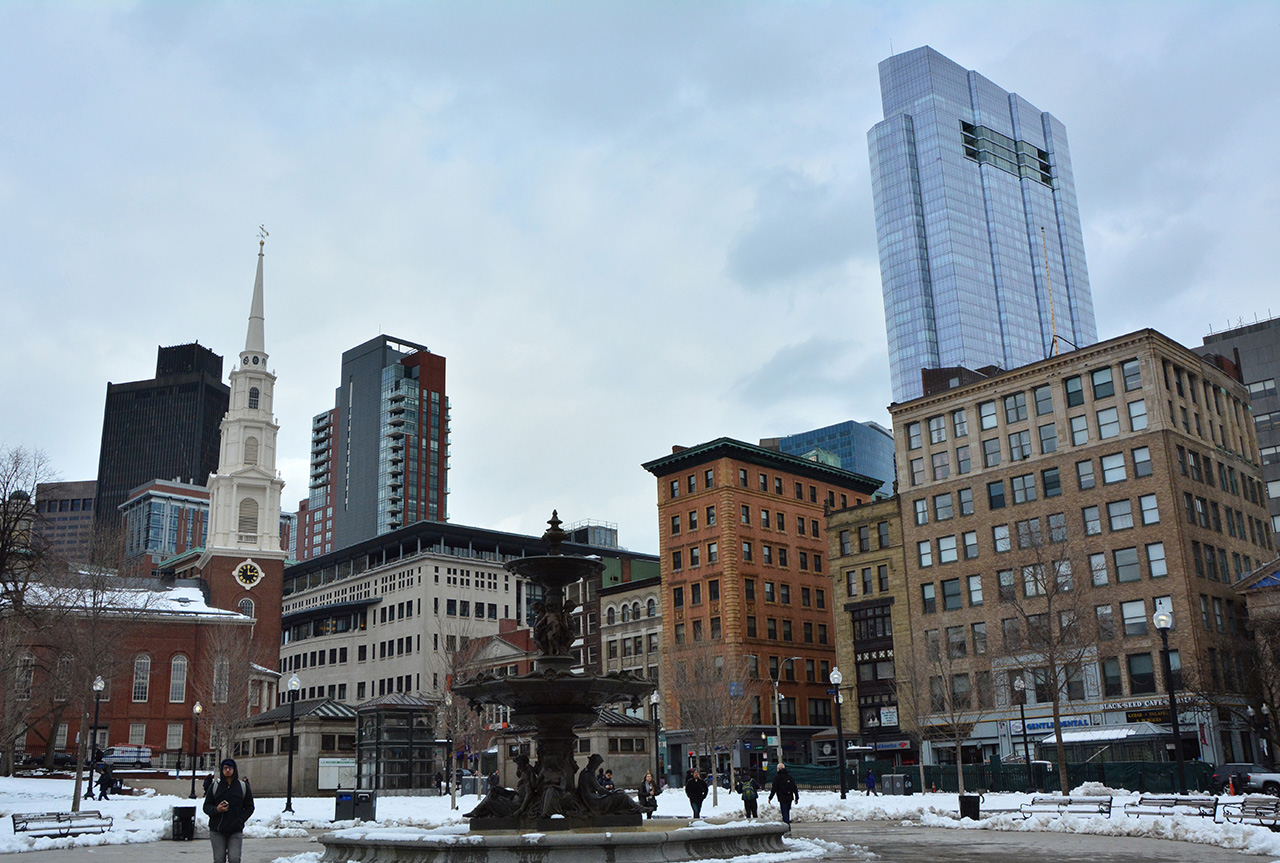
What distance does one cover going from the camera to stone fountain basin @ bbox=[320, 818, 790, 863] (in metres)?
17.7

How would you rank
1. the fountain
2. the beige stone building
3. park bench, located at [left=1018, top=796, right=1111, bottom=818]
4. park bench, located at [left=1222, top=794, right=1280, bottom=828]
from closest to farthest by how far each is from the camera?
the fountain < park bench, located at [left=1222, top=794, right=1280, bottom=828] < park bench, located at [left=1018, top=796, right=1111, bottom=818] < the beige stone building

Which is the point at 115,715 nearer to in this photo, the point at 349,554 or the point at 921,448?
the point at 349,554

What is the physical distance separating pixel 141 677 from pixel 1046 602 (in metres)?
65.8

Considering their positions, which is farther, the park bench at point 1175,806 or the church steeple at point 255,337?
the church steeple at point 255,337

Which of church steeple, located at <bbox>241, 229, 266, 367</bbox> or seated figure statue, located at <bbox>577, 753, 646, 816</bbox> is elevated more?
church steeple, located at <bbox>241, 229, 266, 367</bbox>

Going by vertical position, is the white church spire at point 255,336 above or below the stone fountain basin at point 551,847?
above

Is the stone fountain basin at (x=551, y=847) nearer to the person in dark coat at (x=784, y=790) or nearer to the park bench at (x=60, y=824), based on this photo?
the person in dark coat at (x=784, y=790)

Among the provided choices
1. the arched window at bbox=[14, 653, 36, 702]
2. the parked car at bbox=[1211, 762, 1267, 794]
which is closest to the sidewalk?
the arched window at bbox=[14, 653, 36, 702]

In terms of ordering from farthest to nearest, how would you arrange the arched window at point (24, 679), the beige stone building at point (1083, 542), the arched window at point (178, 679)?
1. the arched window at point (178, 679)
2. the beige stone building at point (1083, 542)
3. the arched window at point (24, 679)

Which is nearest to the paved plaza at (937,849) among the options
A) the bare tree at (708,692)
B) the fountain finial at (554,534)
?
the fountain finial at (554,534)

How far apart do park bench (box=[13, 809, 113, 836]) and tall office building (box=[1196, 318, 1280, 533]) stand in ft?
314

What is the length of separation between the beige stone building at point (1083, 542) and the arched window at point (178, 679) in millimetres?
51779

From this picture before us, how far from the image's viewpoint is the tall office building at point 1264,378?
97.7 metres

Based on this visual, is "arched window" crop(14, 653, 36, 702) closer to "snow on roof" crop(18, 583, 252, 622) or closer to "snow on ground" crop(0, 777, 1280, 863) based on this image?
"snow on roof" crop(18, 583, 252, 622)
